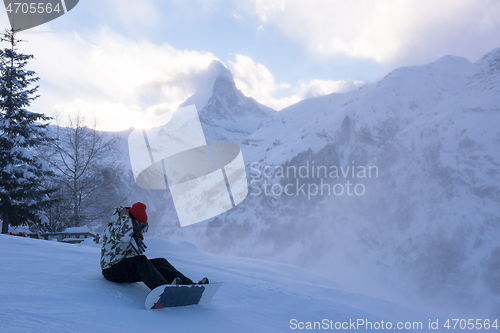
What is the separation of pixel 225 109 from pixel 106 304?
144497 mm

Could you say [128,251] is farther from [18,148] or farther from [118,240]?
[18,148]

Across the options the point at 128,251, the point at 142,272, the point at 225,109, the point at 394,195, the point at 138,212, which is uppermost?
the point at 225,109

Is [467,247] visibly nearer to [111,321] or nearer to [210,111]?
[111,321]

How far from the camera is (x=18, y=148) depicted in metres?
14.4

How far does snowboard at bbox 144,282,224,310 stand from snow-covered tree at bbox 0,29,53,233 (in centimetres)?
1416

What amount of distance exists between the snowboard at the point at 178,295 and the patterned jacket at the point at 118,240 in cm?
72

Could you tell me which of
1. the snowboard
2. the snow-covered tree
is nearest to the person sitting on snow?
the snowboard

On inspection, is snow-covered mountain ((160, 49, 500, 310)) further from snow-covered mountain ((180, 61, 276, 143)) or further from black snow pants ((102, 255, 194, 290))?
snow-covered mountain ((180, 61, 276, 143))

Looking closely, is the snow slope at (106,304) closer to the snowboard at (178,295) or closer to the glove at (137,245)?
the snowboard at (178,295)

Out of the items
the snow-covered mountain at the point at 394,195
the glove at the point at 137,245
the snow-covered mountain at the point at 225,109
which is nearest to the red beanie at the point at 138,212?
the glove at the point at 137,245

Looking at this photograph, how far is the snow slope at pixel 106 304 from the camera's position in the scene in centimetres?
256

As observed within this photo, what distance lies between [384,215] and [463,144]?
10307 millimetres

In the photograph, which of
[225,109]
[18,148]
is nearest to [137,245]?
[18,148]

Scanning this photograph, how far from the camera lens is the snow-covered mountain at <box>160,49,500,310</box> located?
83.2 ft
